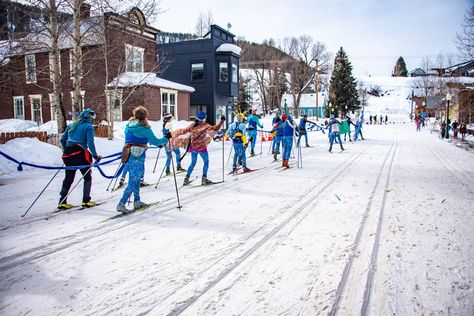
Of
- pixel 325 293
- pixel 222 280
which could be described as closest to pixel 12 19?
pixel 222 280

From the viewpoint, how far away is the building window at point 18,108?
85.1 ft

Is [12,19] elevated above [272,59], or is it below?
below

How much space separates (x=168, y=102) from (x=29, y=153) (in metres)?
14.2

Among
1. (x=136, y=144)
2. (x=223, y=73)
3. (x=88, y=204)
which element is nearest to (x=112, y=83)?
(x=88, y=204)

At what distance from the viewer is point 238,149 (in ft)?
32.0

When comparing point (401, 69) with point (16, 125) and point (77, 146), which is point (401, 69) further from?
point (77, 146)

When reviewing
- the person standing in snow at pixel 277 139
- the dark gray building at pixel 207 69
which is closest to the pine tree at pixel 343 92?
the dark gray building at pixel 207 69

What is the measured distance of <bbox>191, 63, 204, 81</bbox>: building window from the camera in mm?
29578

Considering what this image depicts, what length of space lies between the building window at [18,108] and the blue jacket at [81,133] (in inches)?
974

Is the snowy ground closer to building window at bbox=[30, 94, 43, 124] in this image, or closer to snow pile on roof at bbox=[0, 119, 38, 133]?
snow pile on roof at bbox=[0, 119, 38, 133]

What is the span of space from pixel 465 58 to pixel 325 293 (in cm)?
2210

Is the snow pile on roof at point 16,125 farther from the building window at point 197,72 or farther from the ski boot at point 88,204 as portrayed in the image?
the ski boot at point 88,204

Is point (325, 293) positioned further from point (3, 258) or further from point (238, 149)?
point (238, 149)

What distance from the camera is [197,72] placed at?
1174 inches
